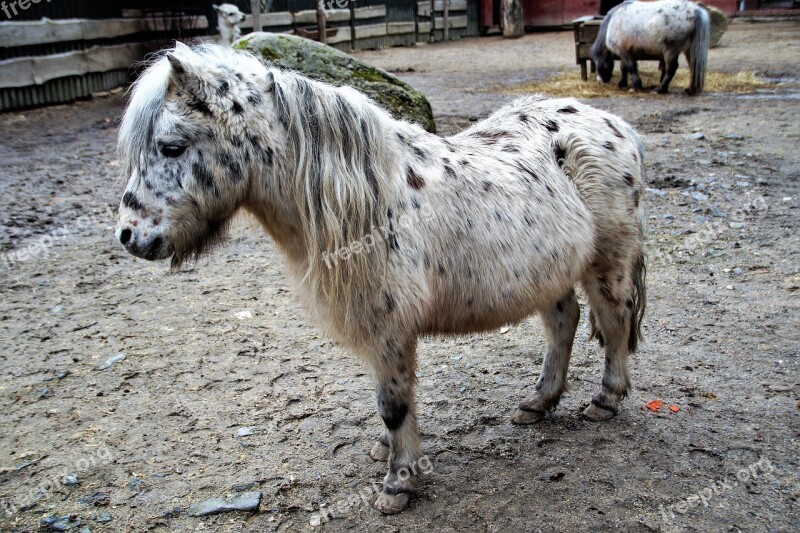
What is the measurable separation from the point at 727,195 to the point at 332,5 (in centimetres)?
1429

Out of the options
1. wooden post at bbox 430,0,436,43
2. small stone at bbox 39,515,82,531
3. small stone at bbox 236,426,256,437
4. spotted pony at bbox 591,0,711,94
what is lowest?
small stone at bbox 39,515,82,531

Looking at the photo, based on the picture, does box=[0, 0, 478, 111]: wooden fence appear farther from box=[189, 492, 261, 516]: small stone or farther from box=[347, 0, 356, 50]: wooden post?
box=[189, 492, 261, 516]: small stone

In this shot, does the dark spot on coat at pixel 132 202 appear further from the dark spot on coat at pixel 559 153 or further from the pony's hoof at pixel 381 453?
the dark spot on coat at pixel 559 153

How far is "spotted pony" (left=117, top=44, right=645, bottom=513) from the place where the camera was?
2.29 m

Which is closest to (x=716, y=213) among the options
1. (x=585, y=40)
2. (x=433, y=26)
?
(x=585, y=40)

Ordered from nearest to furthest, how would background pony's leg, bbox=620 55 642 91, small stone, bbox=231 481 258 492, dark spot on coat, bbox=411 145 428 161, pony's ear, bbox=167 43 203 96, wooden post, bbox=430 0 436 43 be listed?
pony's ear, bbox=167 43 203 96
dark spot on coat, bbox=411 145 428 161
small stone, bbox=231 481 258 492
background pony's leg, bbox=620 55 642 91
wooden post, bbox=430 0 436 43

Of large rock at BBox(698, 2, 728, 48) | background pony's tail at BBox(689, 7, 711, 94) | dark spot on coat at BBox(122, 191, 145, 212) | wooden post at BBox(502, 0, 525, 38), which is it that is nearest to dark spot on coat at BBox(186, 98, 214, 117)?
dark spot on coat at BBox(122, 191, 145, 212)

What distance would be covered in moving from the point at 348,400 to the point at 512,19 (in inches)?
851

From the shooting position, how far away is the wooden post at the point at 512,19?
73.8 ft

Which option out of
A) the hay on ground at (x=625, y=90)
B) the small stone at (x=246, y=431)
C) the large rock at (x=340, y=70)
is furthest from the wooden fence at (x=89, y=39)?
the hay on ground at (x=625, y=90)

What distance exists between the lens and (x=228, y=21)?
13.9 metres

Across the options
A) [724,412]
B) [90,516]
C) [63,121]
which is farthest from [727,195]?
[63,121]

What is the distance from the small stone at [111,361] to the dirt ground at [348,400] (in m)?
0.06

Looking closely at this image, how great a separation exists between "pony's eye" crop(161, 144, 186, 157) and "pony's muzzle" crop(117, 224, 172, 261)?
0.92 ft
